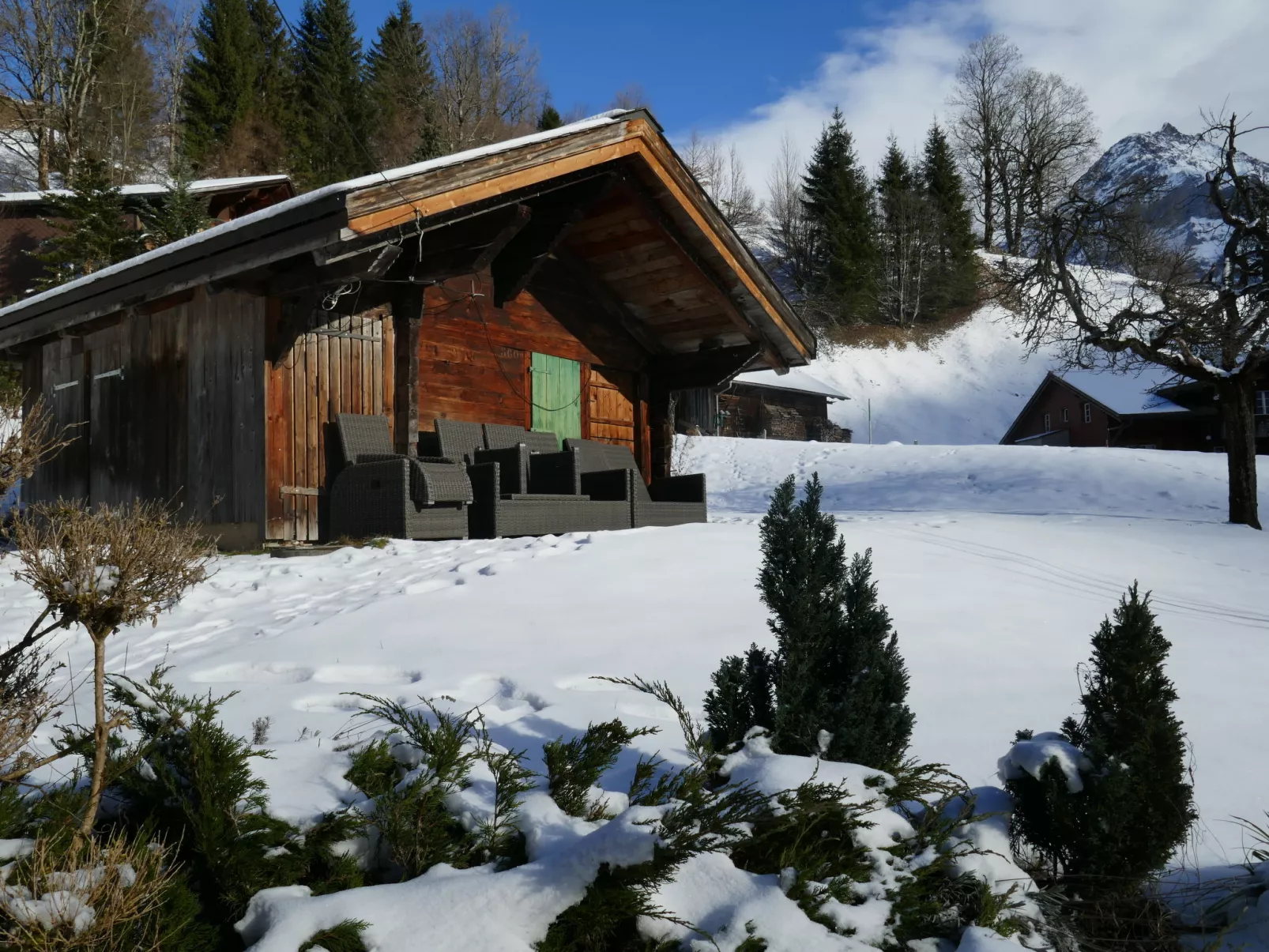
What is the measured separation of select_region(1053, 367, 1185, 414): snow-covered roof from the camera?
31.3 m

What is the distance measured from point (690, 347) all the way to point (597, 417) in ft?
4.89

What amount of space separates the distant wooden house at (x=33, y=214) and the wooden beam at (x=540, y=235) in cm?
1870

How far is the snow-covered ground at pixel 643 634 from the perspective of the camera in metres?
3.18

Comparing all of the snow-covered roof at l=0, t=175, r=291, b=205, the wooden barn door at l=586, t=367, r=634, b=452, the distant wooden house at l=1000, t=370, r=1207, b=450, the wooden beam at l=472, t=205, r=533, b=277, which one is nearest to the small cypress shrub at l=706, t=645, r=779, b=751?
the wooden beam at l=472, t=205, r=533, b=277

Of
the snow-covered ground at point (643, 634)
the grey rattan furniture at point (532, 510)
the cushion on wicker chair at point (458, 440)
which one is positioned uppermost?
the cushion on wicker chair at point (458, 440)

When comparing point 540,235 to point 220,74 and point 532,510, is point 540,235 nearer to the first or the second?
point 532,510

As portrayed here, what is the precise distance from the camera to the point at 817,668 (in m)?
2.68

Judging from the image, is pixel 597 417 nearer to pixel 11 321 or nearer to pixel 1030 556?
pixel 1030 556

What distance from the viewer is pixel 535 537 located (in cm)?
769

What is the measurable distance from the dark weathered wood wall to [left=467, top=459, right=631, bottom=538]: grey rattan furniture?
6.46 ft

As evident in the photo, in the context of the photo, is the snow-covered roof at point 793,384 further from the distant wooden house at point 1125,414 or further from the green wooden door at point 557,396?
the green wooden door at point 557,396

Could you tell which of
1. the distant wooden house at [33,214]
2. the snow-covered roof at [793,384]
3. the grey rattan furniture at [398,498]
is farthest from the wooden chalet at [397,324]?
the snow-covered roof at [793,384]

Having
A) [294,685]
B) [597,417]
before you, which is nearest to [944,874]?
[294,685]

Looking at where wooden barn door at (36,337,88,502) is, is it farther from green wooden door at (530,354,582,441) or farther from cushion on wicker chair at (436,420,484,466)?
green wooden door at (530,354,582,441)
